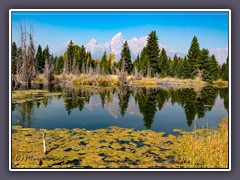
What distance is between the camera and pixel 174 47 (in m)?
6.53

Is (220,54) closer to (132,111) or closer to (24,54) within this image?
(132,111)

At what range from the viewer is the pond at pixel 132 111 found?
738 cm

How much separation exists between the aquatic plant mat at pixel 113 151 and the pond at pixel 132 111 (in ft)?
2.19

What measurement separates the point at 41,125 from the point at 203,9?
15.7ft

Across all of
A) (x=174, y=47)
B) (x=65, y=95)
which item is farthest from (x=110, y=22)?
(x=65, y=95)

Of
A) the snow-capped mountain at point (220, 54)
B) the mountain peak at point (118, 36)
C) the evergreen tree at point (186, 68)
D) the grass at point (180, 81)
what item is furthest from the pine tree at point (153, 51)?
the snow-capped mountain at point (220, 54)

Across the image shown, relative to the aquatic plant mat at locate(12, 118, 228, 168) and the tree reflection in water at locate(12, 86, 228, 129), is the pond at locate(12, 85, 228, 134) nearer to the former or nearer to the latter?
the tree reflection in water at locate(12, 86, 228, 129)

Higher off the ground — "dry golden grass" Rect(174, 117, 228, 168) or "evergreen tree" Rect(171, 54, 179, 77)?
"evergreen tree" Rect(171, 54, 179, 77)

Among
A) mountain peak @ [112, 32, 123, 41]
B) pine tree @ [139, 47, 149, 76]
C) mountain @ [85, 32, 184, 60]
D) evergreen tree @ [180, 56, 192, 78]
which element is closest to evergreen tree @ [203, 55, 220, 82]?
evergreen tree @ [180, 56, 192, 78]

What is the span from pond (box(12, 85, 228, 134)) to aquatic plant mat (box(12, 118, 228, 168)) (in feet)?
2.19

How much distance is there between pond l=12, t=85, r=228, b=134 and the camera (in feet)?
24.2

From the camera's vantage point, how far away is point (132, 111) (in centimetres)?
966

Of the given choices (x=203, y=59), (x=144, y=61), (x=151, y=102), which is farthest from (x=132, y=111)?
(x=203, y=59)
